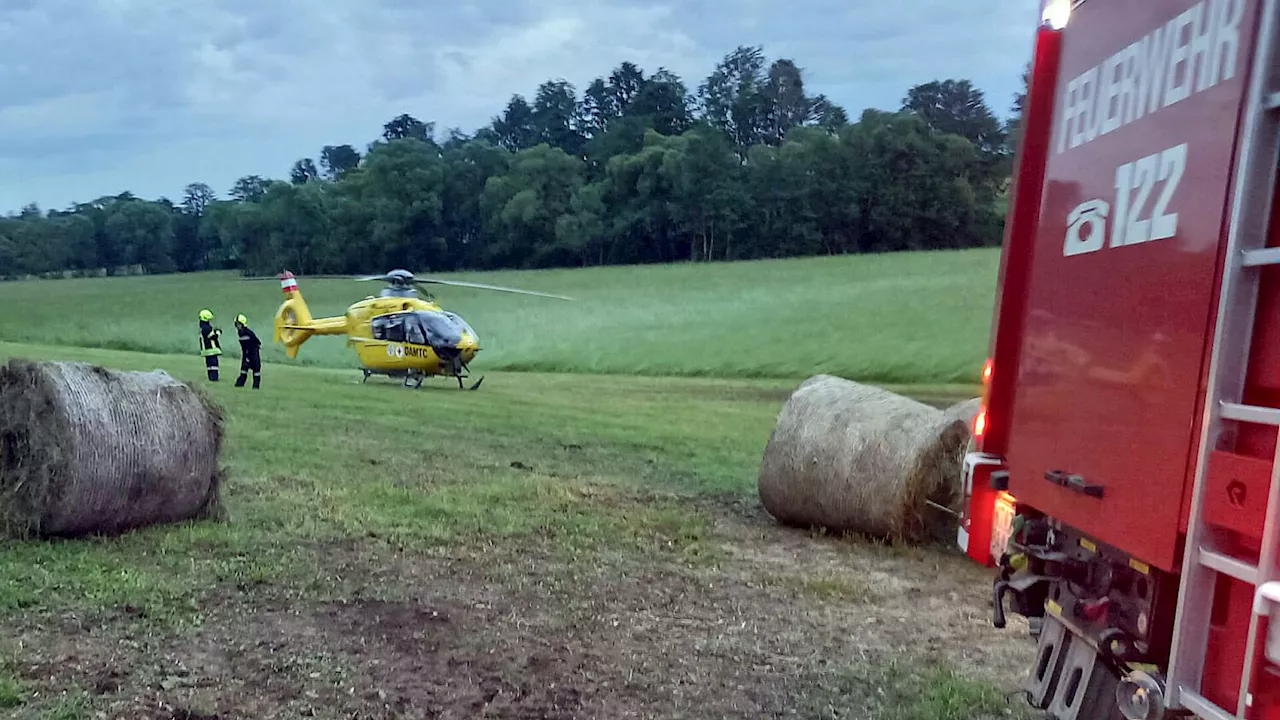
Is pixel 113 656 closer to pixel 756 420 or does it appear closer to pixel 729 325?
pixel 756 420

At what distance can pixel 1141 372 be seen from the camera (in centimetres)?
265

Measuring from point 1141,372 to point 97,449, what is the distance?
17.2ft

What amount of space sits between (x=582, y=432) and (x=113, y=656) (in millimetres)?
8069

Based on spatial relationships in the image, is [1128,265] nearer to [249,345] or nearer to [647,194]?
[249,345]

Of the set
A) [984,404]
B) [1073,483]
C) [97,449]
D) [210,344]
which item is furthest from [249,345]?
[1073,483]

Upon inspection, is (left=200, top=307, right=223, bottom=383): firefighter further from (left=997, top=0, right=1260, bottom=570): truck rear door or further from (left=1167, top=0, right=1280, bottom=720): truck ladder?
(left=1167, top=0, right=1280, bottom=720): truck ladder

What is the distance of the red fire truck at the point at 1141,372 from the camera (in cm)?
220

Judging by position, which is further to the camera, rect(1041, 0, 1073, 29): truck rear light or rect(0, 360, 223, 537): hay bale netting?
rect(0, 360, 223, 537): hay bale netting

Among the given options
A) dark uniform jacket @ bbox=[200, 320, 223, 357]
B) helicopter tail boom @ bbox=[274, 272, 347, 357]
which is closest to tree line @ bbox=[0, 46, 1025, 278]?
helicopter tail boom @ bbox=[274, 272, 347, 357]

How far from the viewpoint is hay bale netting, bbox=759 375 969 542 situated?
258 inches

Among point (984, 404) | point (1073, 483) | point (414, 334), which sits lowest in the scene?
point (414, 334)

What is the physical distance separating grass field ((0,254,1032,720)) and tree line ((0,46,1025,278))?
20.1 m

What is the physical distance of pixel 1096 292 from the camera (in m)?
3.02

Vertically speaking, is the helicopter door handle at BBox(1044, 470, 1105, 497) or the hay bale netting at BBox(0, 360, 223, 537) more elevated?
the helicopter door handle at BBox(1044, 470, 1105, 497)
